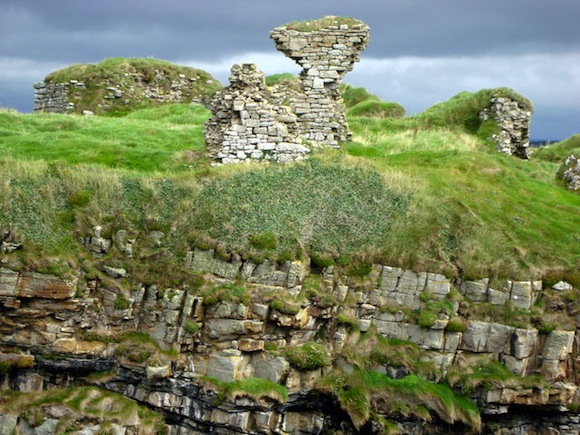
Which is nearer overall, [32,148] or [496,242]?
[496,242]

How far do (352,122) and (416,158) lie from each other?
9.72 meters

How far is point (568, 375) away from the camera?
71.0 feet

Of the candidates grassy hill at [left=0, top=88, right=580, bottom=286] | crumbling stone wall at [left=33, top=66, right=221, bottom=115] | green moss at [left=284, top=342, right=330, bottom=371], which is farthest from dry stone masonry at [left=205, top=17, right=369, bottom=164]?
crumbling stone wall at [left=33, top=66, right=221, bottom=115]

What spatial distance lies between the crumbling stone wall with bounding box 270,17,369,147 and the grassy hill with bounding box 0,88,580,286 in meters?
2.40

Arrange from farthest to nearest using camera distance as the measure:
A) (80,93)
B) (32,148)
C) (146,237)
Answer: (80,93), (32,148), (146,237)

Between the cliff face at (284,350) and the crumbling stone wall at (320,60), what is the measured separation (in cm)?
937

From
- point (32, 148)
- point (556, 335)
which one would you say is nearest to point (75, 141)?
point (32, 148)

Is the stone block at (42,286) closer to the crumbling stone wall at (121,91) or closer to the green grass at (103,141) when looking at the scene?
the green grass at (103,141)

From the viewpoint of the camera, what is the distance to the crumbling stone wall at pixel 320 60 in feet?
97.5

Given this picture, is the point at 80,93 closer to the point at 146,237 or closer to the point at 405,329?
the point at 146,237

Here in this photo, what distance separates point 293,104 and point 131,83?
18505 millimetres

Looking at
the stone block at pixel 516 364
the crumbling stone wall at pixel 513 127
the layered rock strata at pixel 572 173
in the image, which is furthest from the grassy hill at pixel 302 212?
the crumbling stone wall at pixel 513 127

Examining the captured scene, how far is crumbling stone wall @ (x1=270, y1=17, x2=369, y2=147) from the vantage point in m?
29.7

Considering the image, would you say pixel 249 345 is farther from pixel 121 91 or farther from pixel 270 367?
pixel 121 91
